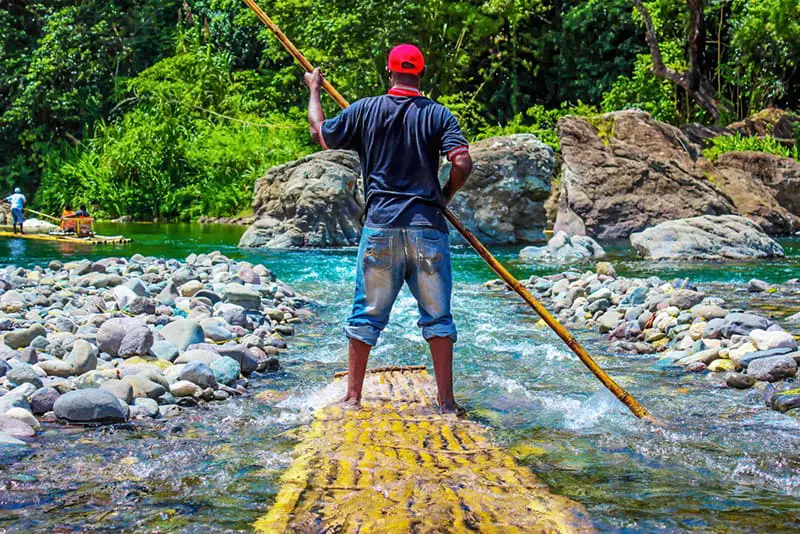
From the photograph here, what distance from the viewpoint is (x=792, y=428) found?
423cm

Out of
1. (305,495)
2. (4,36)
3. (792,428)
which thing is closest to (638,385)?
(792,428)

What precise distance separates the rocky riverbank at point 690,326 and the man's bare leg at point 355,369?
2.22m

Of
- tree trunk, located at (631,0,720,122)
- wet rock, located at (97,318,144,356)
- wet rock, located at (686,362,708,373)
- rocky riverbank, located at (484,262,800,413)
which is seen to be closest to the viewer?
rocky riverbank, located at (484,262,800,413)

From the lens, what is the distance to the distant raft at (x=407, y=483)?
8.79 ft

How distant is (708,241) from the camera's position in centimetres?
1347

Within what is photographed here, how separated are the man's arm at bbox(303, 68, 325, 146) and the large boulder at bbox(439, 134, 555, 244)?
11.7 metres

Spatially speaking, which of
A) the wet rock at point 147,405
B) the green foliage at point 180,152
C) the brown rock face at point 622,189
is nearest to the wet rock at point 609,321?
the wet rock at point 147,405

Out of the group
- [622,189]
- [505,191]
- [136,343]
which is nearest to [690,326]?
[136,343]

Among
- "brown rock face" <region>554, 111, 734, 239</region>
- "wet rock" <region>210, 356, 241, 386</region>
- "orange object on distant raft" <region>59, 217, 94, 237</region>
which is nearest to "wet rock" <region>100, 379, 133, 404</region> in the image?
"wet rock" <region>210, 356, 241, 386</region>

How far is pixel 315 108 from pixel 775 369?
315 centimetres

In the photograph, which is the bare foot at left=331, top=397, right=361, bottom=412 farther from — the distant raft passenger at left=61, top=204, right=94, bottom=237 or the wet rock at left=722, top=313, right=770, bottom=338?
the distant raft passenger at left=61, top=204, right=94, bottom=237

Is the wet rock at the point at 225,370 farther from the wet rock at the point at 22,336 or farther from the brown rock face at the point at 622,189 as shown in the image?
the brown rock face at the point at 622,189

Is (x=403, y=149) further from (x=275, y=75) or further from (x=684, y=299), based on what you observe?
(x=275, y=75)

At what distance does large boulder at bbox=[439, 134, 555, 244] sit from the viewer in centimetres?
1630
